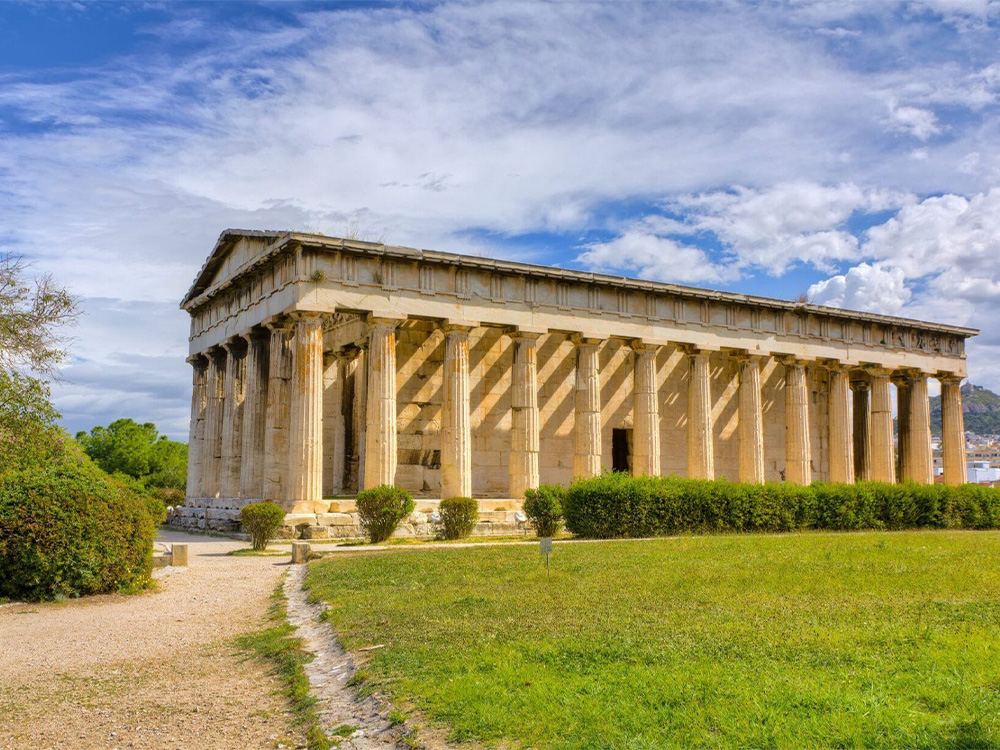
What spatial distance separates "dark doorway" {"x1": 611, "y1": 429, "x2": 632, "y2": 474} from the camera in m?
37.2

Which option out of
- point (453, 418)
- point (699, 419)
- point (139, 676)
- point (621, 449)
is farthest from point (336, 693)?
point (621, 449)

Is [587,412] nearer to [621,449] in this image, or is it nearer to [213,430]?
[621,449]

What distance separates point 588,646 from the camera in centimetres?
881

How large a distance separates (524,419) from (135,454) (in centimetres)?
3045

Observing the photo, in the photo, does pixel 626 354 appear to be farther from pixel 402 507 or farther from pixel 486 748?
pixel 486 748

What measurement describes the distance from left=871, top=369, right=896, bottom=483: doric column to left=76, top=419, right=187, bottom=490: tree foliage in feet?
120

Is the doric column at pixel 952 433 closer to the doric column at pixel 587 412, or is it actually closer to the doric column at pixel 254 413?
the doric column at pixel 587 412

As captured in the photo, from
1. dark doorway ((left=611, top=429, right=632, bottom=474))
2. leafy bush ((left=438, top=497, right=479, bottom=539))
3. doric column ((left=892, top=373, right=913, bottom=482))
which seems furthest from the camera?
doric column ((left=892, top=373, right=913, bottom=482))

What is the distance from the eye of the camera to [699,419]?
34.5m

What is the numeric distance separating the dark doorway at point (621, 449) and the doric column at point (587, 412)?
5418 millimetres

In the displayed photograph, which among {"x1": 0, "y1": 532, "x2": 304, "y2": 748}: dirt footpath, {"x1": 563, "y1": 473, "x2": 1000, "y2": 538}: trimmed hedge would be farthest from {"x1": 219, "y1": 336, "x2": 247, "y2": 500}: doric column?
{"x1": 0, "y1": 532, "x2": 304, "y2": 748}: dirt footpath

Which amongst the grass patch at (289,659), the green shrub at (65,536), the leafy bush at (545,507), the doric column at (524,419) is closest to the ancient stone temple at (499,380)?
the doric column at (524,419)

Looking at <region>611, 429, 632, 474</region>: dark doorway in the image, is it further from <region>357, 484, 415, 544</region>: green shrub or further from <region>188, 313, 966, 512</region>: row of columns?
<region>357, 484, 415, 544</region>: green shrub

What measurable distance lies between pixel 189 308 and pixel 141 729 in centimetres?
3221
